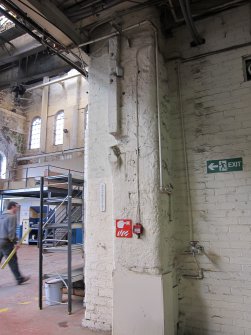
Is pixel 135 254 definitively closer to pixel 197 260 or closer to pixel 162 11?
pixel 197 260

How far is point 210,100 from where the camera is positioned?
133 inches

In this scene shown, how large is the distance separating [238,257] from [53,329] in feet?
7.45

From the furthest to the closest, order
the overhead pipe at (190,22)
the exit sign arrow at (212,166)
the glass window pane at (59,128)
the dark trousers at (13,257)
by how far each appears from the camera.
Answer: the glass window pane at (59,128) < the dark trousers at (13,257) < the exit sign arrow at (212,166) < the overhead pipe at (190,22)

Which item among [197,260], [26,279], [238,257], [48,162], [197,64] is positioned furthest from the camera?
[48,162]

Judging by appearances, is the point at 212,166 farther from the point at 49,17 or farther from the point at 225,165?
Result: the point at 49,17

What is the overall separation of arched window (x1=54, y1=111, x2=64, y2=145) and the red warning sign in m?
10.8

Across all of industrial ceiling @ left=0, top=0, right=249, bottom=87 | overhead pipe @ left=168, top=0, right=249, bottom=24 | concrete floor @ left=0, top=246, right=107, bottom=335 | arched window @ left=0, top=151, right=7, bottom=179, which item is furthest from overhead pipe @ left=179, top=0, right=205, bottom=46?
arched window @ left=0, top=151, right=7, bottom=179

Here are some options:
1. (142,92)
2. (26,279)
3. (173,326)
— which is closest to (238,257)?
(173,326)

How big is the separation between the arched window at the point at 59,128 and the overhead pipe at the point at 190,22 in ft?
35.1

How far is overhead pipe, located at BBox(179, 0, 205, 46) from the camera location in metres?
2.99

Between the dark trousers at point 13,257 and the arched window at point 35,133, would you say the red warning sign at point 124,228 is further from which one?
the arched window at point 35,133

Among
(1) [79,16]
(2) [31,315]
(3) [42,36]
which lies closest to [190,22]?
(1) [79,16]

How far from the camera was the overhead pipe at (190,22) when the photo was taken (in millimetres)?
2986

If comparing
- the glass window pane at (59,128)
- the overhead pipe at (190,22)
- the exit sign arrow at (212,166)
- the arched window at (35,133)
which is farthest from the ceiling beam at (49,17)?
the arched window at (35,133)
